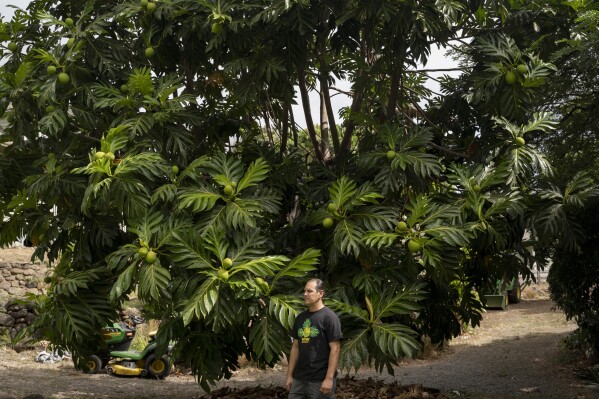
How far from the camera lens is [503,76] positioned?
7344mm

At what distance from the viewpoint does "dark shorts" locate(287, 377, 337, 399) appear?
5.79m

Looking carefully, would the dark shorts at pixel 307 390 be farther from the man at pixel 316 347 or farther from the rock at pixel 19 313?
the rock at pixel 19 313

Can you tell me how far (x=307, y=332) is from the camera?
580 cm

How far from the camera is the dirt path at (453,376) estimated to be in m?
10.8

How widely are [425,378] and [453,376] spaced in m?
0.52

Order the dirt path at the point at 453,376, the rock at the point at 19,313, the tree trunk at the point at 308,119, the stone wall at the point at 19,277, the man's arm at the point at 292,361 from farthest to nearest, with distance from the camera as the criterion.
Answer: the stone wall at the point at 19,277
the rock at the point at 19,313
the dirt path at the point at 453,376
the tree trunk at the point at 308,119
the man's arm at the point at 292,361

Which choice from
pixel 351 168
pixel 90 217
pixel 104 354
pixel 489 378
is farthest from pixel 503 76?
pixel 104 354

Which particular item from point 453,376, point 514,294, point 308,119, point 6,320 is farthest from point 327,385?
point 514,294

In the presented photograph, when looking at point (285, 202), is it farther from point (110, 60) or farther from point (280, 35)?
point (110, 60)

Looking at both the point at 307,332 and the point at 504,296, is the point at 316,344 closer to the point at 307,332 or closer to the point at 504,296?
the point at 307,332

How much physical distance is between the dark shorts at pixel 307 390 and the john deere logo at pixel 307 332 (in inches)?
11.9

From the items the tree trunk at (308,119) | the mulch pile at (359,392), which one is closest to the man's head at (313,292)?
the mulch pile at (359,392)

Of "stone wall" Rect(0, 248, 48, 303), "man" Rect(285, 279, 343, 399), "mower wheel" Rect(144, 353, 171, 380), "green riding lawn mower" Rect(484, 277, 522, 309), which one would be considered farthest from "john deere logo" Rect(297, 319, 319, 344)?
"green riding lawn mower" Rect(484, 277, 522, 309)

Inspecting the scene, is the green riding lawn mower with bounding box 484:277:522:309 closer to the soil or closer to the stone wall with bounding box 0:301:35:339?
the soil
